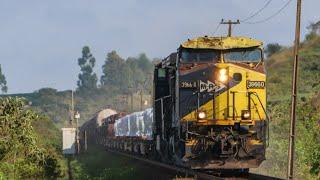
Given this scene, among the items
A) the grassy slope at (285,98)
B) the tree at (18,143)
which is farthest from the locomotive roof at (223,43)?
the tree at (18,143)

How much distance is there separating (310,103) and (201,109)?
30.4 metres

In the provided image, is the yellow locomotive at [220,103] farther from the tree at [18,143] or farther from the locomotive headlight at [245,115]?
the tree at [18,143]

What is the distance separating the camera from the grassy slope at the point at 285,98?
31.0 meters

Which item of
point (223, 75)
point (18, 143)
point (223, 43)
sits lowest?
point (18, 143)

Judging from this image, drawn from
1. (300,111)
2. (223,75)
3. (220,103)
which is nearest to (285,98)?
(300,111)

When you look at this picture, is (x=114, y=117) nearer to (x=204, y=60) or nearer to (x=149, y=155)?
(x=149, y=155)

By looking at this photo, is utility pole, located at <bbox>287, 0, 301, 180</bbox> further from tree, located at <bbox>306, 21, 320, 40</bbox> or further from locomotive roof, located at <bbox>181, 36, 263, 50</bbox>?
tree, located at <bbox>306, 21, 320, 40</bbox>

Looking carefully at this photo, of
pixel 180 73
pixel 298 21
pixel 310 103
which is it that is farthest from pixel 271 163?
pixel 310 103

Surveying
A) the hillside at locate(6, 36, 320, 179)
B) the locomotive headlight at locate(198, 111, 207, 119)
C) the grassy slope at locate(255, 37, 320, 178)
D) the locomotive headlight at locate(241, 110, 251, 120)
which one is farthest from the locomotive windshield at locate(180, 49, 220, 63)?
the grassy slope at locate(255, 37, 320, 178)

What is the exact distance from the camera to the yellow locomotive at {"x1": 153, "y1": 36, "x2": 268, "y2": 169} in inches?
818

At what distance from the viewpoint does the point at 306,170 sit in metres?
23.6

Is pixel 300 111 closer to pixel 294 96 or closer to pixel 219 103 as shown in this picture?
pixel 294 96

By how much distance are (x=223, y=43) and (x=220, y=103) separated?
2.12m

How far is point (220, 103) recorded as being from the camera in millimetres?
21281
